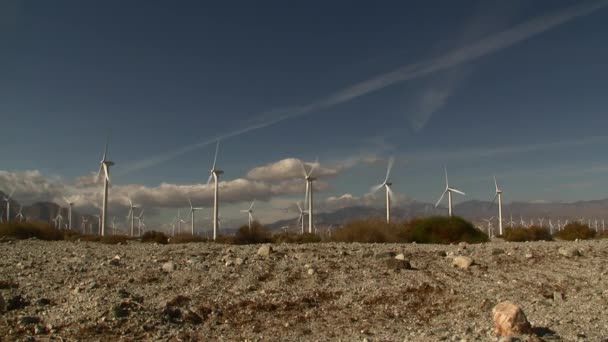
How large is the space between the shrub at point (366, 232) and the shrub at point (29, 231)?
21952 millimetres

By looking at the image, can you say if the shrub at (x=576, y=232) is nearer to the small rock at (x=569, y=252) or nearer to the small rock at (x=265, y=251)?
the small rock at (x=569, y=252)

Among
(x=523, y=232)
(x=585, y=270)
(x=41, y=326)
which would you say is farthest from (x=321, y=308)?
(x=523, y=232)

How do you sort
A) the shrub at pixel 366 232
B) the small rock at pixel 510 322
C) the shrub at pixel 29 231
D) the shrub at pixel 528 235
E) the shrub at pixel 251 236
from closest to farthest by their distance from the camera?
1. the small rock at pixel 510 322
2. the shrub at pixel 251 236
3. the shrub at pixel 366 232
4. the shrub at pixel 29 231
5. the shrub at pixel 528 235

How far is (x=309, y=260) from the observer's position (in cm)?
2102

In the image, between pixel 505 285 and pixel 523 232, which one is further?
pixel 523 232

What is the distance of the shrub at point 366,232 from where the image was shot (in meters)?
39.7

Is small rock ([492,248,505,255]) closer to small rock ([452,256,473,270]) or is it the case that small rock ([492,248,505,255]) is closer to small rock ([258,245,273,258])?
small rock ([452,256,473,270])

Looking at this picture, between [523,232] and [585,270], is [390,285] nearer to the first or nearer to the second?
[585,270]

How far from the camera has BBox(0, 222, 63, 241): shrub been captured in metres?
40.0

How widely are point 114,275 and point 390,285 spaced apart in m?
8.98

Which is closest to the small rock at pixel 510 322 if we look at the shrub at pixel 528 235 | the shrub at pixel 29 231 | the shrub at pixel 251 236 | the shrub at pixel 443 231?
the shrub at pixel 251 236

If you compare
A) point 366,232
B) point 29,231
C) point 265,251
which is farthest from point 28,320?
point 29,231

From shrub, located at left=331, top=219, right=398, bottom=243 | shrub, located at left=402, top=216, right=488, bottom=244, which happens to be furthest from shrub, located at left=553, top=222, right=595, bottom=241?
shrub, located at left=331, top=219, right=398, bottom=243

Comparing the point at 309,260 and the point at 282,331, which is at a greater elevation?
the point at 309,260
